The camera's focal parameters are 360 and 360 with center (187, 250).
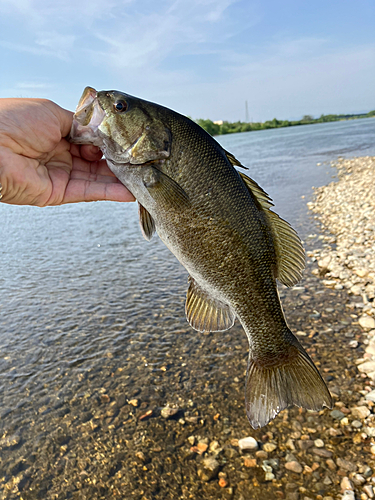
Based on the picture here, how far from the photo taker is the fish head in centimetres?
255

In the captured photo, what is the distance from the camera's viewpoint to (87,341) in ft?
20.3

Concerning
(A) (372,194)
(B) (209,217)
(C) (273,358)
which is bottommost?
(A) (372,194)

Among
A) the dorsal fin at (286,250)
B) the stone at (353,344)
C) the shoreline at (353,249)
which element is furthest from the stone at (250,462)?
the stone at (353,344)

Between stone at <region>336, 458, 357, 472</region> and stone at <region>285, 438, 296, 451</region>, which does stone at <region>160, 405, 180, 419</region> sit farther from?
stone at <region>336, 458, 357, 472</region>

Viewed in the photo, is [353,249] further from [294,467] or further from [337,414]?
[294,467]

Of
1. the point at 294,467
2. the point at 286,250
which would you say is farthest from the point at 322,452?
the point at 286,250

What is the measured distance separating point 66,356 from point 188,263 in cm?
408

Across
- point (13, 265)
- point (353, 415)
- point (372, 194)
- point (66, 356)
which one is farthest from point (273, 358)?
point (372, 194)

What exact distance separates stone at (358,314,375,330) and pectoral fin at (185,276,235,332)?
159 inches

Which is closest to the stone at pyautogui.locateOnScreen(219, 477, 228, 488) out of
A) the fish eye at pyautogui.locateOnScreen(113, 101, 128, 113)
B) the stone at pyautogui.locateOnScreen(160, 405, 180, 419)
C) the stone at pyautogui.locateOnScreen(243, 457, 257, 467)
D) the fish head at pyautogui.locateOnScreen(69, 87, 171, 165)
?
the stone at pyautogui.locateOnScreen(243, 457, 257, 467)

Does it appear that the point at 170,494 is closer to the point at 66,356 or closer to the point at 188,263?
the point at 188,263

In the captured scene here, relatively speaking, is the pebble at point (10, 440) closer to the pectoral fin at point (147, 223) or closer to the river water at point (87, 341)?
the river water at point (87, 341)

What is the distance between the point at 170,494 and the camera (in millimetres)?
3615

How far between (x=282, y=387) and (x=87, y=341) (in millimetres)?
4237
